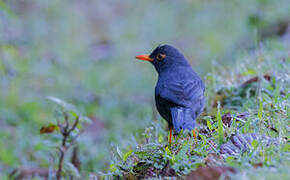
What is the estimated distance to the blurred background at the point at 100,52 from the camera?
6.39 metres

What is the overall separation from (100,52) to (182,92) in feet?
27.5

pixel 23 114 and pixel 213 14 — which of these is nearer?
pixel 23 114

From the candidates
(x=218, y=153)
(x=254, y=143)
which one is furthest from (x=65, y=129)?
(x=254, y=143)

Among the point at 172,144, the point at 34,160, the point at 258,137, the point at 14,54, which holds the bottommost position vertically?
the point at 34,160

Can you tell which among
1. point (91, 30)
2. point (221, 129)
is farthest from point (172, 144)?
point (91, 30)

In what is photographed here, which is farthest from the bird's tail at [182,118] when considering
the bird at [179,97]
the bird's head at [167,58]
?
the bird's head at [167,58]

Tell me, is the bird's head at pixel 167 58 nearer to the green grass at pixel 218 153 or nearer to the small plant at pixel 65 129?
the green grass at pixel 218 153

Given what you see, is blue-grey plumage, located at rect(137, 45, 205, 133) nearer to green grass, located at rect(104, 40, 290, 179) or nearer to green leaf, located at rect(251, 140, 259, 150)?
green grass, located at rect(104, 40, 290, 179)

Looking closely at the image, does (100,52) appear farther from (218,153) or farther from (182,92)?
(218,153)

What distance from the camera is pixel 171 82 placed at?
4.09m

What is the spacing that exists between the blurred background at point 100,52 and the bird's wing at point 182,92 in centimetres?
81

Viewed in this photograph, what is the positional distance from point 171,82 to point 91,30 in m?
10.1

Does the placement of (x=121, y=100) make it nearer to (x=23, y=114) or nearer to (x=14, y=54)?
(x=23, y=114)

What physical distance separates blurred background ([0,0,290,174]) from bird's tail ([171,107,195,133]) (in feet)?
3.15
